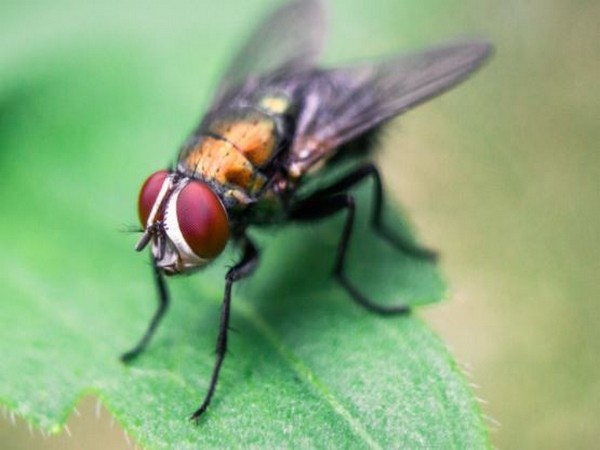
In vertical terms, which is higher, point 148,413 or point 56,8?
point 56,8

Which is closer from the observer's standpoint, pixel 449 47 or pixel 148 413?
pixel 148 413

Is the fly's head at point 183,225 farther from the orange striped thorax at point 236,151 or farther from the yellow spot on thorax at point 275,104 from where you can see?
the yellow spot on thorax at point 275,104

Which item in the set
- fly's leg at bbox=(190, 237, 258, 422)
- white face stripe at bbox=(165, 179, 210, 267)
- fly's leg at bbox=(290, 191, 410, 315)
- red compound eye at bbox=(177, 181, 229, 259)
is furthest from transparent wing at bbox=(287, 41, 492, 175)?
white face stripe at bbox=(165, 179, 210, 267)

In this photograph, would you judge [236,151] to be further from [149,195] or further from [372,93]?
[372,93]

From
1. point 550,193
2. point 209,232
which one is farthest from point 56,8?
point 550,193

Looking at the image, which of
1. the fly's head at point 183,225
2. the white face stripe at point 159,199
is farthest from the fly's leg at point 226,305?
the white face stripe at point 159,199

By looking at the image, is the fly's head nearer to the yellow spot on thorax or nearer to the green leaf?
the green leaf

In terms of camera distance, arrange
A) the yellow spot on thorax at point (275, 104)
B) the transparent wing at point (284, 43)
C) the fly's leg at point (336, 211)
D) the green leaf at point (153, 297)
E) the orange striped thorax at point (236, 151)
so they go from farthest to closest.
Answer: the transparent wing at point (284, 43), the yellow spot on thorax at point (275, 104), the fly's leg at point (336, 211), the orange striped thorax at point (236, 151), the green leaf at point (153, 297)

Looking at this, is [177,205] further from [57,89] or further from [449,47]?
[57,89]

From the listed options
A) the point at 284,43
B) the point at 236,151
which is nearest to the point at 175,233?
Result: the point at 236,151
